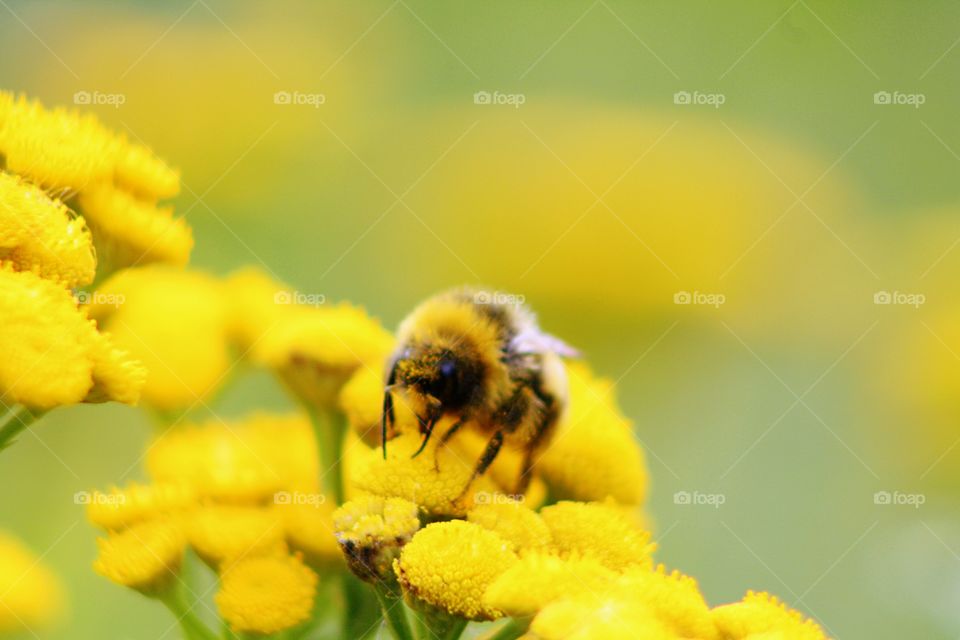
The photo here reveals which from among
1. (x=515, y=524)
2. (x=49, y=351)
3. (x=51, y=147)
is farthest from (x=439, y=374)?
(x=51, y=147)

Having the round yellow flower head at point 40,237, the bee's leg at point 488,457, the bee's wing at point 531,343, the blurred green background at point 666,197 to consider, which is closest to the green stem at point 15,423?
the round yellow flower head at point 40,237

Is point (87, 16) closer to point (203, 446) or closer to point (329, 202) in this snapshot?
point (329, 202)

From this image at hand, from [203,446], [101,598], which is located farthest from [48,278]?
[101,598]

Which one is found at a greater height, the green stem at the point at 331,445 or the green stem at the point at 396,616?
the green stem at the point at 331,445

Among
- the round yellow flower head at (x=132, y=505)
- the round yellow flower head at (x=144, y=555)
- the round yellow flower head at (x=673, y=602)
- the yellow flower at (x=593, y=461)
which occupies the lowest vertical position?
the round yellow flower head at (x=144, y=555)

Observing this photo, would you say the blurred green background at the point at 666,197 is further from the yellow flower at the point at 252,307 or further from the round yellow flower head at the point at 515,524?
the round yellow flower head at the point at 515,524

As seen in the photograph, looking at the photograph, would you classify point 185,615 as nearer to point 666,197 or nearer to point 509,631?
point 509,631
